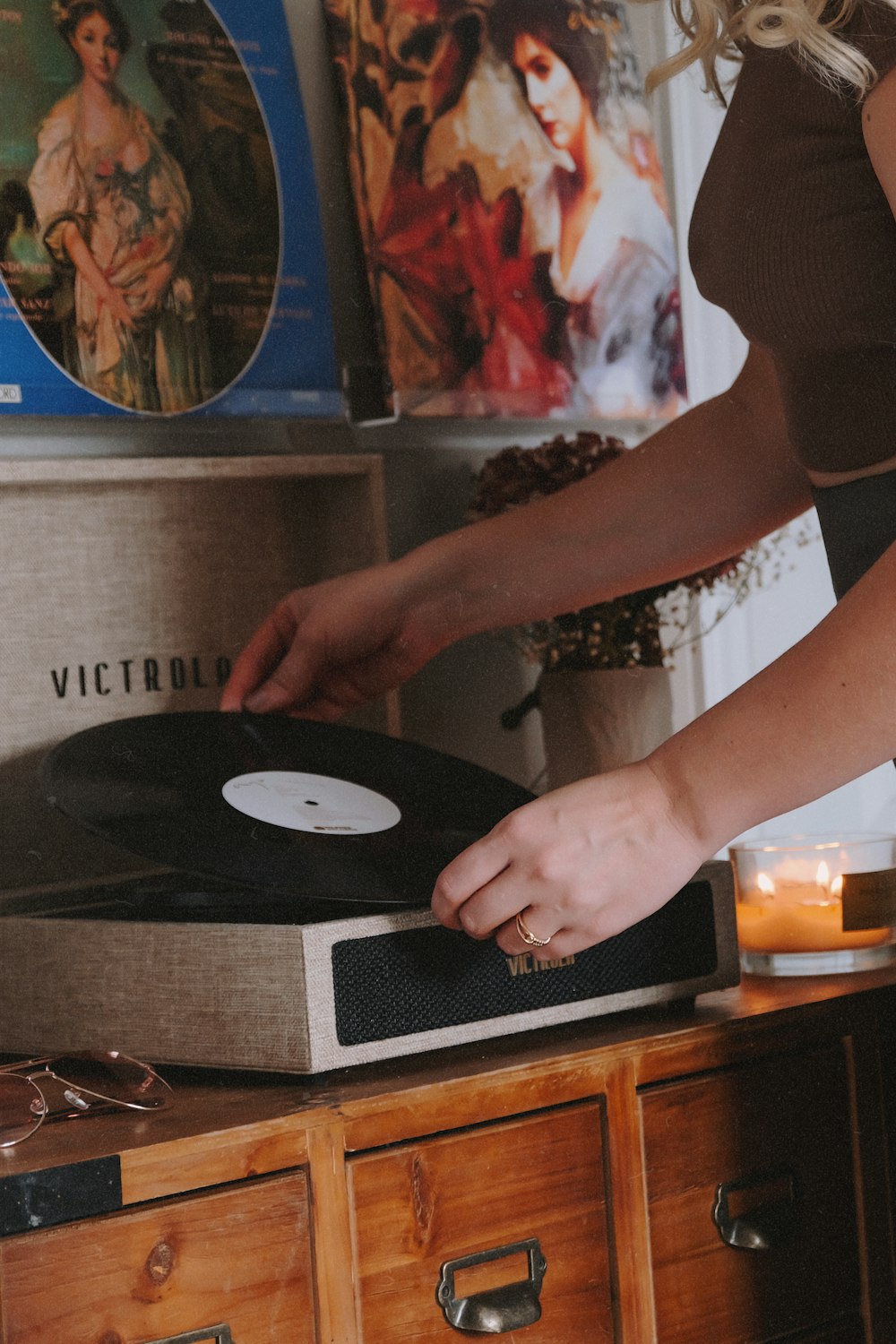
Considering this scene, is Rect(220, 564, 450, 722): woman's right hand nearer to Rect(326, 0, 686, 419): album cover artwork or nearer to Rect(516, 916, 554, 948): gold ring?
Rect(326, 0, 686, 419): album cover artwork

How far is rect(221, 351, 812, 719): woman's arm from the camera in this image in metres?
1.19

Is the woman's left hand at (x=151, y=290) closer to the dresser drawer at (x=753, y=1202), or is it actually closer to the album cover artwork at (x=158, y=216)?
the album cover artwork at (x=158, y=216)

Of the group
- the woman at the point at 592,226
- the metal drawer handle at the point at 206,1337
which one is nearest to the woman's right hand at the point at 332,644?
the woman at the point at 592,226

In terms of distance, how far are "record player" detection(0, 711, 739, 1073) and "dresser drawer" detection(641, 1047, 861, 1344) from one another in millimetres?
77

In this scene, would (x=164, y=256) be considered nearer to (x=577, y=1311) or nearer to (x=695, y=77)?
(x=695, y=77)

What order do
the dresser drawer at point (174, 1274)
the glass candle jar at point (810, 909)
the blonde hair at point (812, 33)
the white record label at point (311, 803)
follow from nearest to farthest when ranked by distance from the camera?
the dresser drawer at point (174, 1274) → the blonde hair at point (812, 33) → the white record label at point (311, 803) → the glass candle jar at point (810, 909)

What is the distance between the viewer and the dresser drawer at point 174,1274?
0.73m

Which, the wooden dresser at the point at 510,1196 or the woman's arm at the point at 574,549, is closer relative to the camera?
the wooden dresser at the point at 510,1196

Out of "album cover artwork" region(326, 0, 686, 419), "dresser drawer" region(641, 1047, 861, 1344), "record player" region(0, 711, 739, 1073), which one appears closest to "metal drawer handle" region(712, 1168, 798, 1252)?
"dresser drawer" region(641, 1047, 861, 1344)

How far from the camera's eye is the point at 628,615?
1.43 metres

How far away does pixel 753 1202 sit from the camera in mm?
1004

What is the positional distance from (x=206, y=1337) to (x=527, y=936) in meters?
0.27

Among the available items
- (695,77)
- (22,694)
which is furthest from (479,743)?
(695,77)

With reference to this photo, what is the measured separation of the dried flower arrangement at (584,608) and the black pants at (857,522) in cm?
38
